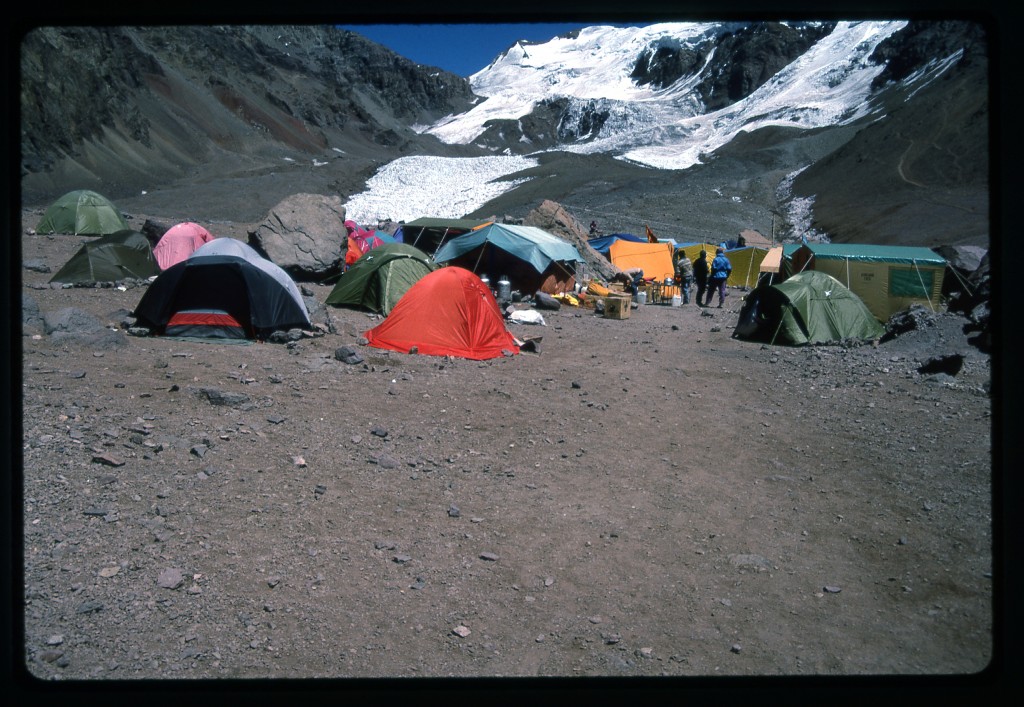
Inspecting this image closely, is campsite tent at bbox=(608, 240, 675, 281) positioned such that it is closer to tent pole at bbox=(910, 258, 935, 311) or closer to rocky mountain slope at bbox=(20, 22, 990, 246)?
rocky mountain slope at bbox=(20, 22, 990, 246)

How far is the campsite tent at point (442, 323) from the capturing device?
10656mm

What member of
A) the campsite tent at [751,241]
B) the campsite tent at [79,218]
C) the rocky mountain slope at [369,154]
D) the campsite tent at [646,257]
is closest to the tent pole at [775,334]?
the campsite tent at [646,257]

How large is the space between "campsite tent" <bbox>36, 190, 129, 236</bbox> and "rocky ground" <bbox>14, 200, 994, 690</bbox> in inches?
493

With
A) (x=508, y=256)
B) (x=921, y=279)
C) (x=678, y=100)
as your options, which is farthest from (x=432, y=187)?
(x=678, y=100)

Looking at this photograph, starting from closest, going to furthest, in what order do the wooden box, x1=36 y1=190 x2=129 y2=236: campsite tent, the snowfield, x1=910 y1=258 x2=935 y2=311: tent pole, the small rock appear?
the small rock < x1=910 y1=258 x2=935 y2=311: tent pole < the wooden box < x1=36 y1=190 x2=129 y2=236: campsite tent < the snowfield

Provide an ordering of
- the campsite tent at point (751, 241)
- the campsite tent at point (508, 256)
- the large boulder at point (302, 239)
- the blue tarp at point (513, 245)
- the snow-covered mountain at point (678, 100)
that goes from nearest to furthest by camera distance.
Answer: the large boulder at point (302, 239)
the blue tarp at point (513, 245)
the campsite tent at point (508, 256)
the campsite tent at point (751, 241)
the snow-covered mountain at point (678, 100)

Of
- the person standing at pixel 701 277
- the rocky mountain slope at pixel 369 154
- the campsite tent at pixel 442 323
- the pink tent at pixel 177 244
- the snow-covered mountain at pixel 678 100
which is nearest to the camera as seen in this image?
the campsite tent at pixel 442 323

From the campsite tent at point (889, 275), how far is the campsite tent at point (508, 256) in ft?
19.1

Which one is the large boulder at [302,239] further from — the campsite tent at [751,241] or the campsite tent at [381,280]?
the campsite tent at [751,241]

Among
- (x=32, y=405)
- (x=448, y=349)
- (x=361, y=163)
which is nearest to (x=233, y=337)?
(x=448, y=349)

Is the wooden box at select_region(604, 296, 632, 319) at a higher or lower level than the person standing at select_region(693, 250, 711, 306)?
lower

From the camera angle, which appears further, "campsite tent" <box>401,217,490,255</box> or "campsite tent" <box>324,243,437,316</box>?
"campsite tent" <box>401,217,490,255</box>

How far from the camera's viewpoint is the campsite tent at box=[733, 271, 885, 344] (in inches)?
496

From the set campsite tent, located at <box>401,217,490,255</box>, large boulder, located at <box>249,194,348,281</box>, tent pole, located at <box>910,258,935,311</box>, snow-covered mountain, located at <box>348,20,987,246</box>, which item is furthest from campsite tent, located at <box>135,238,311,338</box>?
snow-covered mountain, located at <box>348,20,987,246</box>
